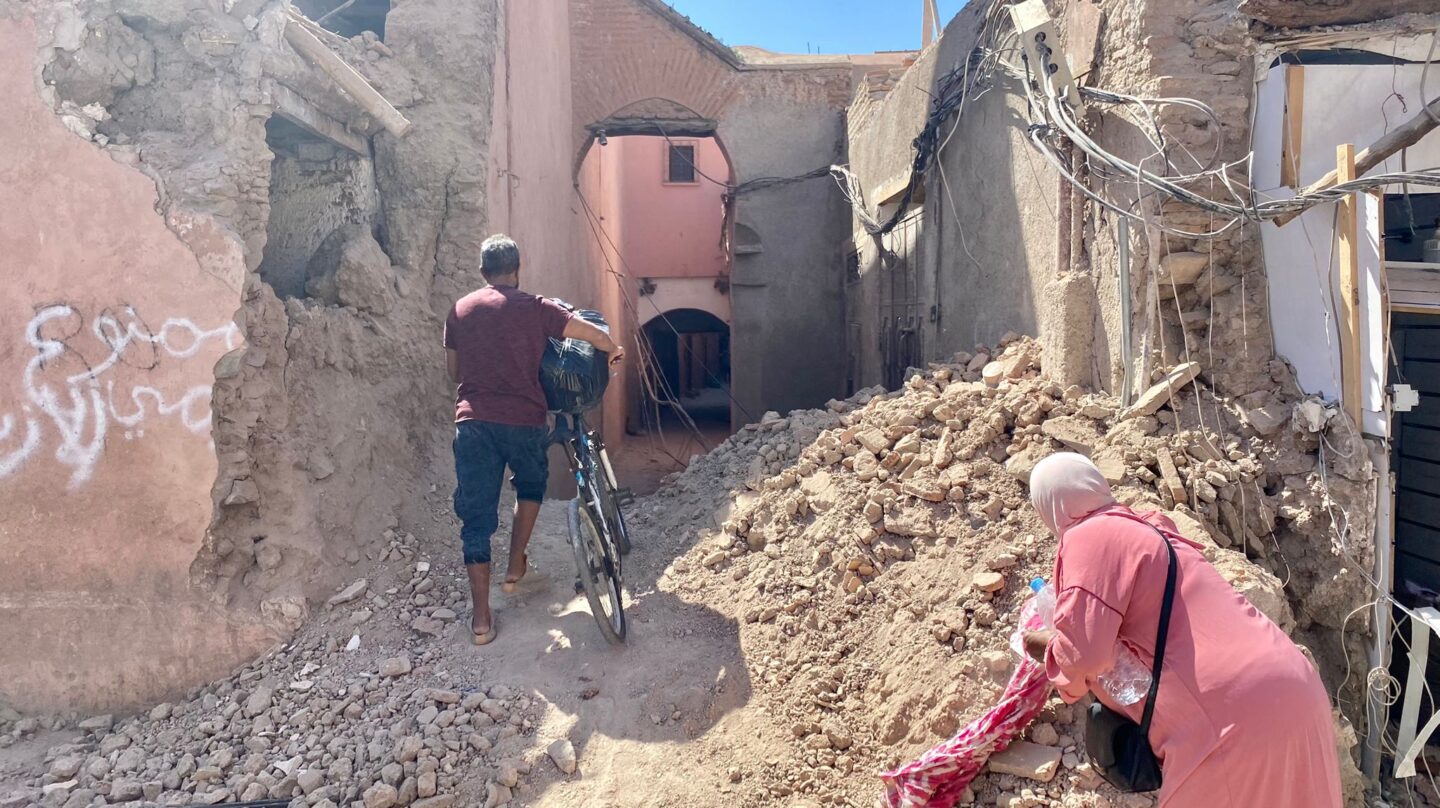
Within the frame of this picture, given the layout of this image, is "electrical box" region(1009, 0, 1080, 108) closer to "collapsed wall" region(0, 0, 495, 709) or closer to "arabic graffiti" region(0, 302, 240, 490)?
"collapsed wall" region(0, 0, 495, 709)

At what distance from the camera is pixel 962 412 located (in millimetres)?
4191

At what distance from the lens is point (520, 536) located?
13.0 ft

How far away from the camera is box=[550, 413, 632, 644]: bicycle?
369 cm

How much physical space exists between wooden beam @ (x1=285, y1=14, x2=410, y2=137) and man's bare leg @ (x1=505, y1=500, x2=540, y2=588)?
6.96ft

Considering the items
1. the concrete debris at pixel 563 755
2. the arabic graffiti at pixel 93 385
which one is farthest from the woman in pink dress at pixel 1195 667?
the arabic graffiti at pixel 93 385

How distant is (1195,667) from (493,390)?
9.08ft

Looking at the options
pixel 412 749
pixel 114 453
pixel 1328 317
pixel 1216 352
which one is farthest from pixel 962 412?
pixel 114 453

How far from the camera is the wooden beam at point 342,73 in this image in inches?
164

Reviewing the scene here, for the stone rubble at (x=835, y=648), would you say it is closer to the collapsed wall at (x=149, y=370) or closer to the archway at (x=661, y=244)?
the collapsed wall at (x=149, y=370)

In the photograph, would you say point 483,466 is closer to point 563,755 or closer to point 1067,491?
point 563,755

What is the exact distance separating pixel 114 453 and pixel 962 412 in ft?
12.7

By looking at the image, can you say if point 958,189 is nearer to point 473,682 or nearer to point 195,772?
point 473,682

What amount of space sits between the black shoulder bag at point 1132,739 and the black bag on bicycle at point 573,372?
245 cm

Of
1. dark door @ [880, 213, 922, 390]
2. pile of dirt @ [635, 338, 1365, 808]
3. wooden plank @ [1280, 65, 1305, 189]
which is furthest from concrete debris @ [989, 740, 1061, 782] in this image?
dark door @ [880, 213, 922, 390]
